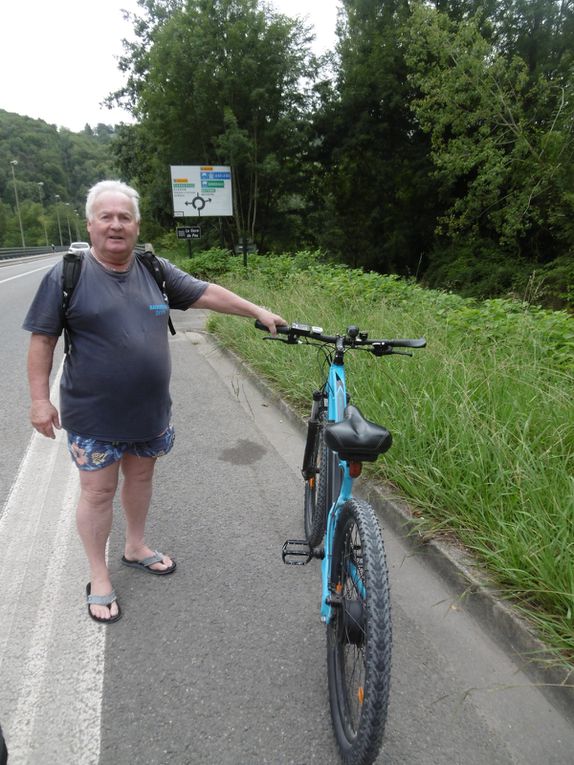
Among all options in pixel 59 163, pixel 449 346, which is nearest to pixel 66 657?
pixel 449 346

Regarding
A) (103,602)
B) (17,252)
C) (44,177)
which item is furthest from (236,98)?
(44,177)

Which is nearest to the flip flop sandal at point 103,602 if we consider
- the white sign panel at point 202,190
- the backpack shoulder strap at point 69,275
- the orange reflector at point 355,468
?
the backpack shoulder strap at point 69,275

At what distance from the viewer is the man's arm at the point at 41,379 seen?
2.21 m

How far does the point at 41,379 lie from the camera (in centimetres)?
225

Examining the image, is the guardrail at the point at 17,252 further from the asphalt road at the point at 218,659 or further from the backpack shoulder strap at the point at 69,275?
the backpack shoulder strap at the point at 69,275

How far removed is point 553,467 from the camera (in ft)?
9.32

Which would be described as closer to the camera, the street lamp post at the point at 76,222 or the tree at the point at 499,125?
the tree at the point at 499,125

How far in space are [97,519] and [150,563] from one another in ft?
1.69

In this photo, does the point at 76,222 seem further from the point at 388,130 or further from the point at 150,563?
the point at 150,563

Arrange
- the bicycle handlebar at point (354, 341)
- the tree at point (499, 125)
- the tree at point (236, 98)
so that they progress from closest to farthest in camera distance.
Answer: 1. the bicycle handlebar at point (354, 341)
2. the tree at point (499, 125)
3. the tree at point (236, 98)

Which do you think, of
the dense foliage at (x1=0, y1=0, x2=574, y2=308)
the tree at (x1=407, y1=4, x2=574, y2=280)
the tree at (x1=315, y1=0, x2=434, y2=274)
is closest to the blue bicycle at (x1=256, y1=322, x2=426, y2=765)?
the dense foliage at (x1=0, y1=0, x2=574, y2=308)

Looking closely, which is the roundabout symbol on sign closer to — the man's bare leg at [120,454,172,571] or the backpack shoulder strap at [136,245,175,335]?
the backpack shoulder strap at [136,245,175,335]

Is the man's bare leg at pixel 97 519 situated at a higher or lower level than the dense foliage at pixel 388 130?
lower

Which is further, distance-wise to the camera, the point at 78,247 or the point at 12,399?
the point at 78,247
